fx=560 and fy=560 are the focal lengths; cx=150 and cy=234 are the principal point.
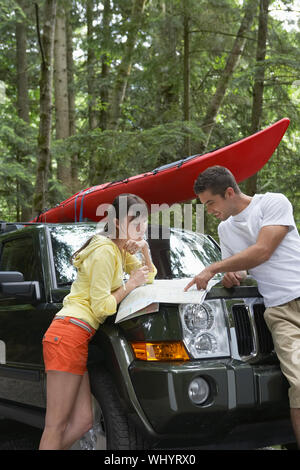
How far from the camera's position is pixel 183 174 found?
5.71m

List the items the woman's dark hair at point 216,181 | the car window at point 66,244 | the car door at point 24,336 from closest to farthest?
the woman's dark hair at point 216,181
the car door at point 24,336
the car window at point 66,244

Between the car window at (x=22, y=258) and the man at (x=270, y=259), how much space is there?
1.46 metres

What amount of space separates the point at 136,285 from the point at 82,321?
377 mm

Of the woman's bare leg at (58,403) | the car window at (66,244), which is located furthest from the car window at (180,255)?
the woman's bare leg at (58,403)

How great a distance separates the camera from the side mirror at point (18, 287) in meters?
3.79

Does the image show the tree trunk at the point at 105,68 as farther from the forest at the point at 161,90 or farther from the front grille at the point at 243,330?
the front grille at the point at 243,330

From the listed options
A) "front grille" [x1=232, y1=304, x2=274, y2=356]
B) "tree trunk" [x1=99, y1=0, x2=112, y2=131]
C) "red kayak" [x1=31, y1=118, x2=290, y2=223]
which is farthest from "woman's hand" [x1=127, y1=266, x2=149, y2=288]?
"tree trunk" [x1=99, y1=0, x2=112, y2=131]

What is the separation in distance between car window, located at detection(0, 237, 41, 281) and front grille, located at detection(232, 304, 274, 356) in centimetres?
158

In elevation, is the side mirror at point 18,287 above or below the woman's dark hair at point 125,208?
below

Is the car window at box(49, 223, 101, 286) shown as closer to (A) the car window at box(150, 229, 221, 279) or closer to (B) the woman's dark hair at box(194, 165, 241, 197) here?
(A) the car window at box(150, 229, 221, 279)
